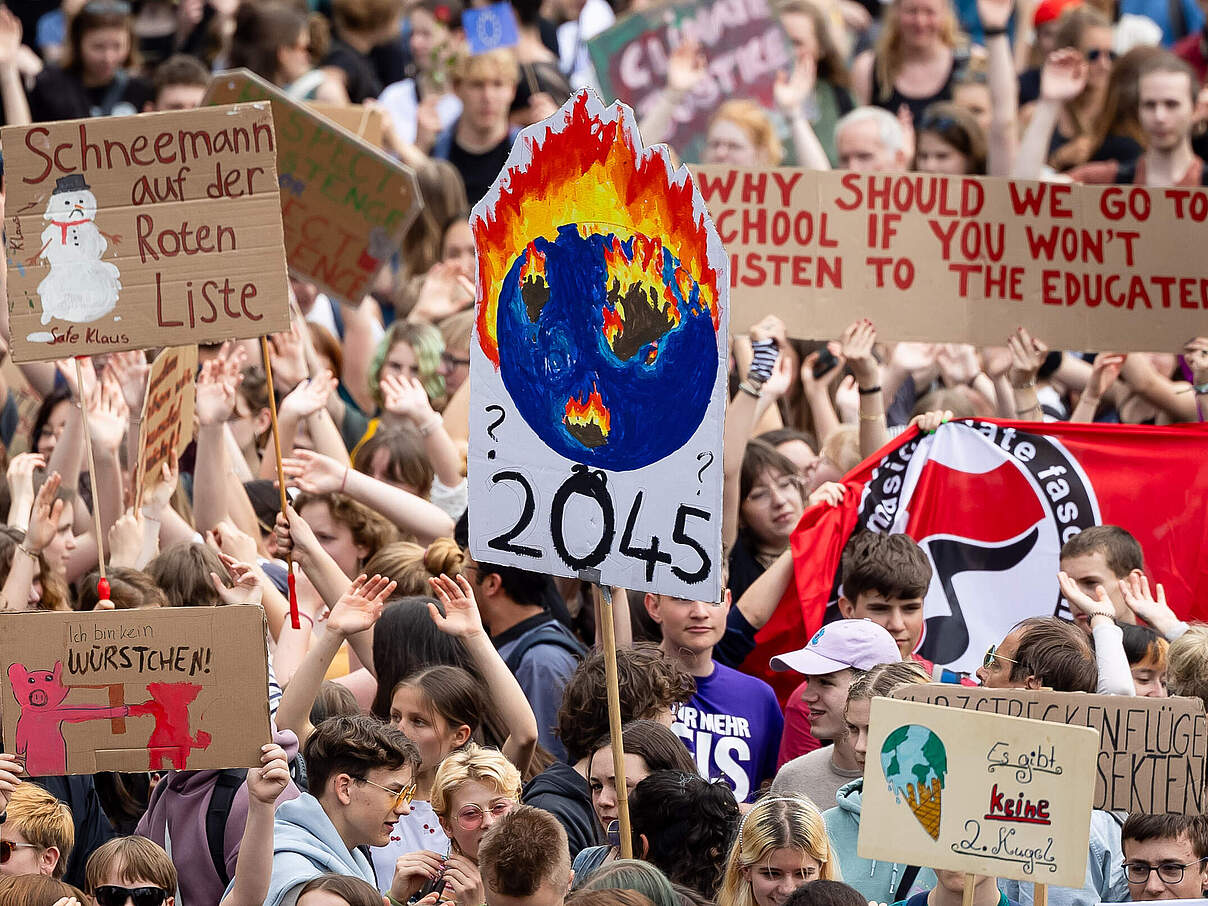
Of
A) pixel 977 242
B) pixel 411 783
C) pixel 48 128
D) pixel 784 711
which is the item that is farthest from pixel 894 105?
pixel 411 783

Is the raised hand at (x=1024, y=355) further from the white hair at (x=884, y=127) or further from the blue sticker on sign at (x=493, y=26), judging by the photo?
the blue sticker on sign at (x=493, y=26)

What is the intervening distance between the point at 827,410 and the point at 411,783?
392 cm

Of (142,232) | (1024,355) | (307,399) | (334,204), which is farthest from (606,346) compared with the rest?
(334,204)

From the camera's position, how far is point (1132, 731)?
15.0ft

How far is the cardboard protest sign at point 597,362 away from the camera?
4609mm

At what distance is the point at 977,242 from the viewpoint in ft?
24.8

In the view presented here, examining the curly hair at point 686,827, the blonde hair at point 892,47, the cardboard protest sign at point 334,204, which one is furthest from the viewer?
the blonde hair at point 892,47

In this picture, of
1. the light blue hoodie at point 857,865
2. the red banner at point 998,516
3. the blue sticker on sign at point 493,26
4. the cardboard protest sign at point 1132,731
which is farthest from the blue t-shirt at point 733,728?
the blue sticker on sign at point 493,26

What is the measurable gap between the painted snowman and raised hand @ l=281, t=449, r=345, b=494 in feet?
3.63

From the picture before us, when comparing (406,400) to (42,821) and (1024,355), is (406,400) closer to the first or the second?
(1024,355)

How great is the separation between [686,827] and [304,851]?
0.92 metres

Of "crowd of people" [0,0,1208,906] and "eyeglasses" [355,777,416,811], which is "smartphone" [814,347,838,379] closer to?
"crowd of people" [0,0,1208,906]

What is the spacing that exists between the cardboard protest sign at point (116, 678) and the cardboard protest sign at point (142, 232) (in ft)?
3.89

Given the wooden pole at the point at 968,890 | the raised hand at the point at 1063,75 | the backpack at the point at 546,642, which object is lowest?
the wooden pole at the point at 968,890
